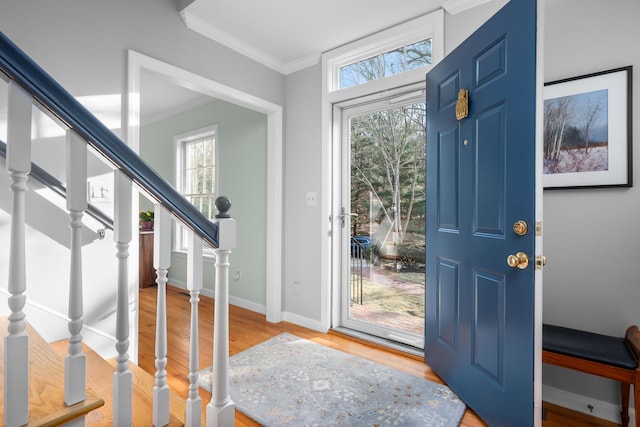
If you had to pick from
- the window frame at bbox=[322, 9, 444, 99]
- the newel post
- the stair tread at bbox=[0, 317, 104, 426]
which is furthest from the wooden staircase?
the window frame at bbox=[322, 9, 444, 99]

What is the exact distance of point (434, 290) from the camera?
2.16 meters

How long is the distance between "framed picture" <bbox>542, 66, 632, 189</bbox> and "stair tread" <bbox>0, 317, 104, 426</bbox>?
91.0 inches

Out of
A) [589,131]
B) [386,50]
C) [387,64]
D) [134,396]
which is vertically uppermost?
[386,50]

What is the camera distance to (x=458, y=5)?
2.16 metres

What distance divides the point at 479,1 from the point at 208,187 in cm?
358

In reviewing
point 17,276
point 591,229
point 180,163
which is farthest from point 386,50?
point 180,163

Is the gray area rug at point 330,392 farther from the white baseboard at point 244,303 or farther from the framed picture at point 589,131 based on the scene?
the framed picture at point 589,131

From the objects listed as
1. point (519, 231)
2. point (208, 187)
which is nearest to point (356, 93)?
point (519, 231)

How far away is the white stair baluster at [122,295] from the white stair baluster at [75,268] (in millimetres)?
94

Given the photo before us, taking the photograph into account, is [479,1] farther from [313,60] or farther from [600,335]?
Answer: [600,335]

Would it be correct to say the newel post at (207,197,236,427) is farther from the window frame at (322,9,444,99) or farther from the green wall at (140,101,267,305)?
the green wall at (140,101,267,305)

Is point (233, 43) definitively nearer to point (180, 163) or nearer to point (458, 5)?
point (458, 5)

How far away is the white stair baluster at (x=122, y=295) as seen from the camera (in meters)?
0.95

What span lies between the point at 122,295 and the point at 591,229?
2.25m
